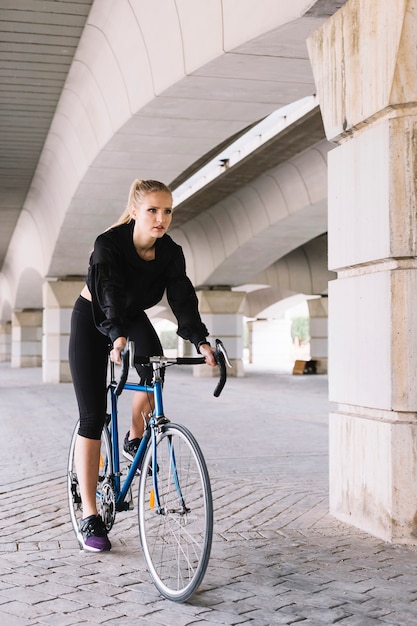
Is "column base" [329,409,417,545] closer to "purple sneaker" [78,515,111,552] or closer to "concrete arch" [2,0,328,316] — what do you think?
"purple sneaker" [78,515,111,552]

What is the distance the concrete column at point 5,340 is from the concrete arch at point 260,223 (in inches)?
853

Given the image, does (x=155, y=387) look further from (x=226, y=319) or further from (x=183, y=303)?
(x=226, y=319)

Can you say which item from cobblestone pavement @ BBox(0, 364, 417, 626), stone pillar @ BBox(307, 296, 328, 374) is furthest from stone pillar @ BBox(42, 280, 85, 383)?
cobblestone pavement @ BBox(0, 364, 417, 626)

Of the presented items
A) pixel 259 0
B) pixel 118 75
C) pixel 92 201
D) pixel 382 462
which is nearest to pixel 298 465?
pixel 382 462

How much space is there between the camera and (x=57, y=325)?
23062mm

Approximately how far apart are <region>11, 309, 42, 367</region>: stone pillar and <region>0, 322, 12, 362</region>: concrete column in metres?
10.1

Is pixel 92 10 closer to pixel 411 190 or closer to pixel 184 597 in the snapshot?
pixel 411 190

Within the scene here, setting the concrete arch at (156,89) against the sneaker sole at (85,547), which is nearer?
the sneaker sole at (85,547)

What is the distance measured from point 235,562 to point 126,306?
1415 mm

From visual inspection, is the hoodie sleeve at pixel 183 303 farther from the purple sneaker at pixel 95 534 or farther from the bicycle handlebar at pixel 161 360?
the purple sneaker at pixel 95 534

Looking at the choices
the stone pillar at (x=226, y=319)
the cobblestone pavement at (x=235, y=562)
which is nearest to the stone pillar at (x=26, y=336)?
the stone pillar at (x=226, y=319)

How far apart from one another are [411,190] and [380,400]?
4.01ft

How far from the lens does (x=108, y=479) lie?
422 centimetres

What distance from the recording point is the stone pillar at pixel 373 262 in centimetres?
457
